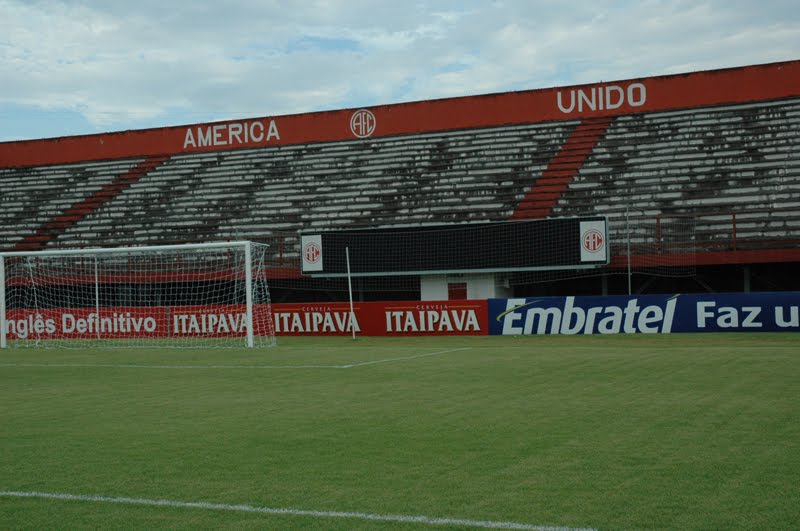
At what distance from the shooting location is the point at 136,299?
3331cm

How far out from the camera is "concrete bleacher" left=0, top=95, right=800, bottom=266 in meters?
30.0

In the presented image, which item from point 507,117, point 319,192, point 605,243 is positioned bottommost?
point 605,243

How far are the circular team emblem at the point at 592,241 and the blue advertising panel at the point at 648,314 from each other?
2002 mm

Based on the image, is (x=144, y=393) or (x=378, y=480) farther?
(x=144, y=393)

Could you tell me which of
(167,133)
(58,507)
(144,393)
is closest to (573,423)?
(58,507)

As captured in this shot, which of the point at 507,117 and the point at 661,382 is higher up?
the point at 507,117

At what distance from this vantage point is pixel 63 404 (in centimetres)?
1148

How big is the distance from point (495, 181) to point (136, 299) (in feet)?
46.4

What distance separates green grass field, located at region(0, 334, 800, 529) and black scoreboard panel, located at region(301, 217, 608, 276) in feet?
41.6

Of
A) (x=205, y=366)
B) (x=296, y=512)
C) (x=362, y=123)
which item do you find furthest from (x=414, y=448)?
(x=362, y=123)

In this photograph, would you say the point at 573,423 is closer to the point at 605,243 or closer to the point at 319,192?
the point at 605,243

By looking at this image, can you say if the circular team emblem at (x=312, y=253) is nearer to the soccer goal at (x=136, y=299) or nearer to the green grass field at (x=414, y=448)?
the soccer goal at (x=136, y=299)

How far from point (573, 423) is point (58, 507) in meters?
4.87

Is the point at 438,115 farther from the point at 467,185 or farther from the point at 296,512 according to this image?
the point at 296,512
